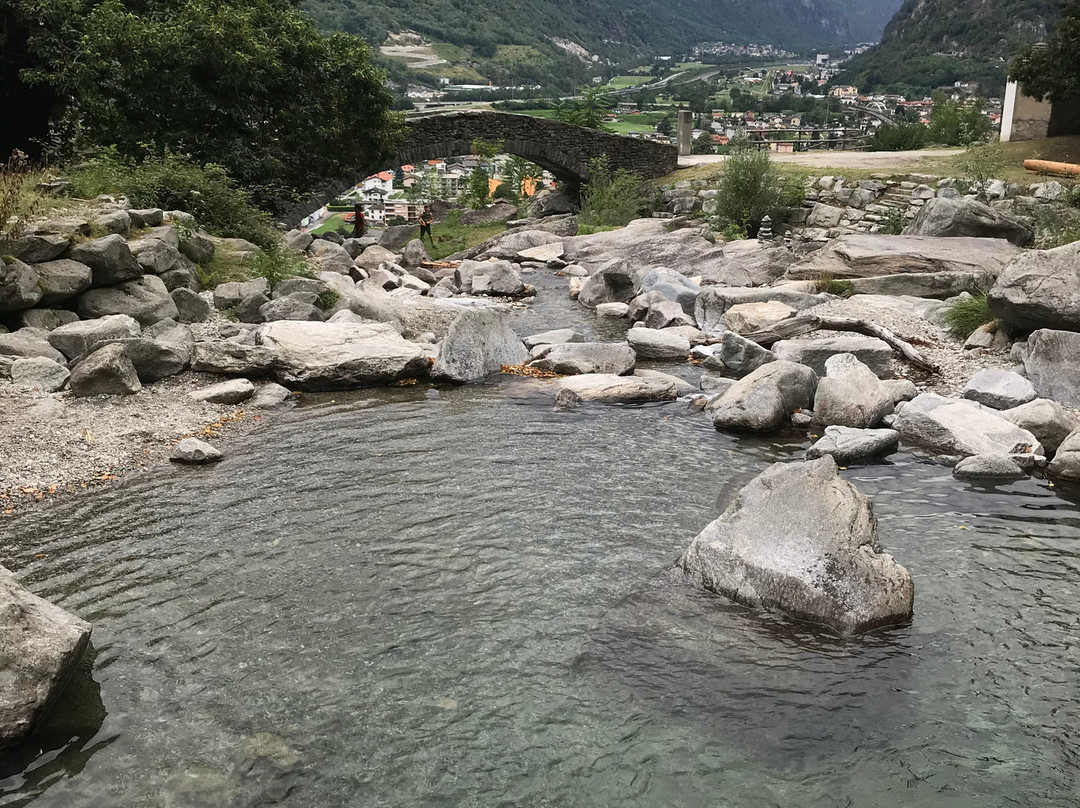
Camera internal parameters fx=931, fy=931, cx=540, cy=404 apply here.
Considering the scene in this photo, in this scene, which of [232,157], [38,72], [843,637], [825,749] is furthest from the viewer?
[232,157]

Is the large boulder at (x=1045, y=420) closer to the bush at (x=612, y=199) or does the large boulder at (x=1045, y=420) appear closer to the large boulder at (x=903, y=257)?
the large boulder at (x=903, y=257)

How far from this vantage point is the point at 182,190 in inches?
709

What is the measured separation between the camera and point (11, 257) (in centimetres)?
1195

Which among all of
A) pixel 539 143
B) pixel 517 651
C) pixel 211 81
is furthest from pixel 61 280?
pixel 539 143

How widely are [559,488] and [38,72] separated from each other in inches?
739

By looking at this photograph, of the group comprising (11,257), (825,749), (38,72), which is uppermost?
(38,72)

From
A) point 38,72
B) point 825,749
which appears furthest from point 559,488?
point 38,72

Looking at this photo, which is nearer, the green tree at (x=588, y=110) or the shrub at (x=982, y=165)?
the shrub at (x=982, y=165)

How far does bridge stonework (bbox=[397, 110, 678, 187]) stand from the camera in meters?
31.5

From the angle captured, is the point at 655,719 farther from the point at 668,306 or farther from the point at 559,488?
the point at 668,306

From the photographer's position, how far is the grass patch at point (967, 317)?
13.7 m

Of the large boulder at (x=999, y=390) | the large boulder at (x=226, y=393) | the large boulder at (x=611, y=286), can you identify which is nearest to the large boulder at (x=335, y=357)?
the large boulder at (x=226, y=393)

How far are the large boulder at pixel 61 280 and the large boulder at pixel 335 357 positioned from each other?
2.53 metres

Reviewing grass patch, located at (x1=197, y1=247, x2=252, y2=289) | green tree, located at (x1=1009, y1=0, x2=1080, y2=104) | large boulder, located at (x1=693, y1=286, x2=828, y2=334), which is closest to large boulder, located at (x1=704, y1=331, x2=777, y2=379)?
large boulder, located at (x1=693, y1=286, x2=828, y2=334)
